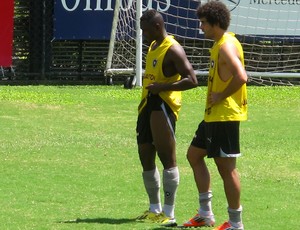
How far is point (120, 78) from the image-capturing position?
66.6ft

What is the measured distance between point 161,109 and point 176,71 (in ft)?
1.15

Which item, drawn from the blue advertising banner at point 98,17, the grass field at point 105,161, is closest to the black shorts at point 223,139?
the grass field at point 105,161

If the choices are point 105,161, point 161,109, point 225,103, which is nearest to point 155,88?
point 161,109

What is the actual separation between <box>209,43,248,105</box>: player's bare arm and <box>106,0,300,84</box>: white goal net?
10787 millimetres

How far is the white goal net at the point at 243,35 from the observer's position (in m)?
19.2

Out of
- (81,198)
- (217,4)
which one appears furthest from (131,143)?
(217,4)

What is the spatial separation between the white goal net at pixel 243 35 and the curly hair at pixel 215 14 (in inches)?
423

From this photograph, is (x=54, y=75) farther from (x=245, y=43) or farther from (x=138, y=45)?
(x=245, y=43)

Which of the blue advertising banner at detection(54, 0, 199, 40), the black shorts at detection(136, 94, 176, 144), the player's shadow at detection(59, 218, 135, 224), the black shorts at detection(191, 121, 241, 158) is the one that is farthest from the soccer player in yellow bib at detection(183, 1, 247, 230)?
the blue advertising banner at detection(54, 0, 199, 40)

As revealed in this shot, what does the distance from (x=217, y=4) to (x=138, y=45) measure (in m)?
10.8

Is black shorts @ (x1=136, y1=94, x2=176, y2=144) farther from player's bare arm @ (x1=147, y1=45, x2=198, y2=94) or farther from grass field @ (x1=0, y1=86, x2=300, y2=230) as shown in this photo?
grass field @ (x1=0, y1=86, x2=300, y2=230)

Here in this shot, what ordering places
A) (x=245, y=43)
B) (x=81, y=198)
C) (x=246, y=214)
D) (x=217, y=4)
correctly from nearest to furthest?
(x=217, y=4) → (x=246, y=214) → (x=81, y=198) → (x=245, y=43)

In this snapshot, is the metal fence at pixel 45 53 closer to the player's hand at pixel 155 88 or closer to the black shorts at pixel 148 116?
the black shorts at pixel 148 116

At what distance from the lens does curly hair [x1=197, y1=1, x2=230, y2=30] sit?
7652 mm
